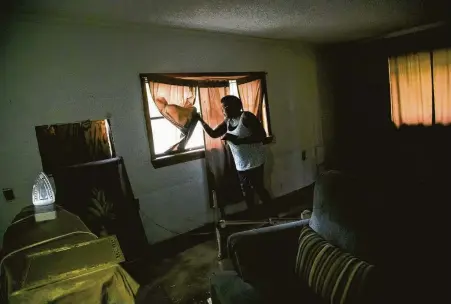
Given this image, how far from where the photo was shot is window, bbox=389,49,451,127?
188 inches

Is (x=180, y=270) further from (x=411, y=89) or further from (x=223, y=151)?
(x=411, y=89)

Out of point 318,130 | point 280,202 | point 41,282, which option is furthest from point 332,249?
point 318,130

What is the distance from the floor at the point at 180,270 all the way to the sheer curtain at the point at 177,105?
3.65 feet

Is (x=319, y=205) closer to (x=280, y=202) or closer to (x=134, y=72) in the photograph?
(x=134, y=72)

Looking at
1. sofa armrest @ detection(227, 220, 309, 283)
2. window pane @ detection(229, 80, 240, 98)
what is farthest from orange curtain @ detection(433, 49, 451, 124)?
sofa armrest @ detection(227, 220, 309, 283)

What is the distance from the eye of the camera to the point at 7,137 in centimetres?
249

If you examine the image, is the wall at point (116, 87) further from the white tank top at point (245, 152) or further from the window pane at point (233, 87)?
the white tank top at point (245, 152)

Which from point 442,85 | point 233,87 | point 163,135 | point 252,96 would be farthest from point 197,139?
point 442,85

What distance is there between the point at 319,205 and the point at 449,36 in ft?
14.8

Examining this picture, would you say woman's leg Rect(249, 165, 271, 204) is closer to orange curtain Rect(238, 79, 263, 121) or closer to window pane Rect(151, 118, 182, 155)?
window pane Rect(151, 118, 182, 155)

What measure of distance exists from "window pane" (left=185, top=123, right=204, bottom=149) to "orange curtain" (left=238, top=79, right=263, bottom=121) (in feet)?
2.65

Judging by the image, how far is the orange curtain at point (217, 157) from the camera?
12.2ft

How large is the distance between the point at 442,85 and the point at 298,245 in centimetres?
454

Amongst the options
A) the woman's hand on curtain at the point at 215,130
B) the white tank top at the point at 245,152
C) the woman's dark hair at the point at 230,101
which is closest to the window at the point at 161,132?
the woman's hand on curtain at the point at 215,130
